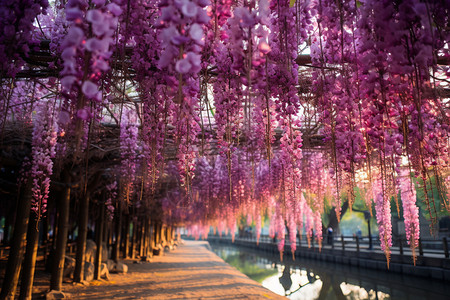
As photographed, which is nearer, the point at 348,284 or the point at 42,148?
the point at 42,148

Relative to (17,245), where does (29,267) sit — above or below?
below

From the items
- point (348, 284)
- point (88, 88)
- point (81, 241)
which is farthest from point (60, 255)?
point (348, 284)

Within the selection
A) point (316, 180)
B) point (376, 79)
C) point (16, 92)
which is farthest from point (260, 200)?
point (376, 79)

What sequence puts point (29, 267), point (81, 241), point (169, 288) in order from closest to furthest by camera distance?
point (29, 267)
point (81, 241)
point (169, 288)

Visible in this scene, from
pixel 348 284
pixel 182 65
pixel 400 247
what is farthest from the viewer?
pixel 400 247

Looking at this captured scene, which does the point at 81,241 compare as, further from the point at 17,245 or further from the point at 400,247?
the point at 400,247

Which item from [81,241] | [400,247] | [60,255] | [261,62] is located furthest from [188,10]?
[400,247]

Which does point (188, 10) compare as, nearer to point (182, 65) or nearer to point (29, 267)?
point (182, 65)

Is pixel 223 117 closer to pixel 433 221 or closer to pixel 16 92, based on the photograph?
pixel 433 221

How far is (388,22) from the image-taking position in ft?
5.31

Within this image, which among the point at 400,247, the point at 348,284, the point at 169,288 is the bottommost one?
the point at 348,284

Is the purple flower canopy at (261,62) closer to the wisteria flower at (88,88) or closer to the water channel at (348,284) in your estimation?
the wisteria flower at (88,88)

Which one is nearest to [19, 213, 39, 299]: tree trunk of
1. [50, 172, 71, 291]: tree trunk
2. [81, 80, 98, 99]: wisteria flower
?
[50, 172, 71, 291]: tree trunk

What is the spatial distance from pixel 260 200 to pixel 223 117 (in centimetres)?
790
